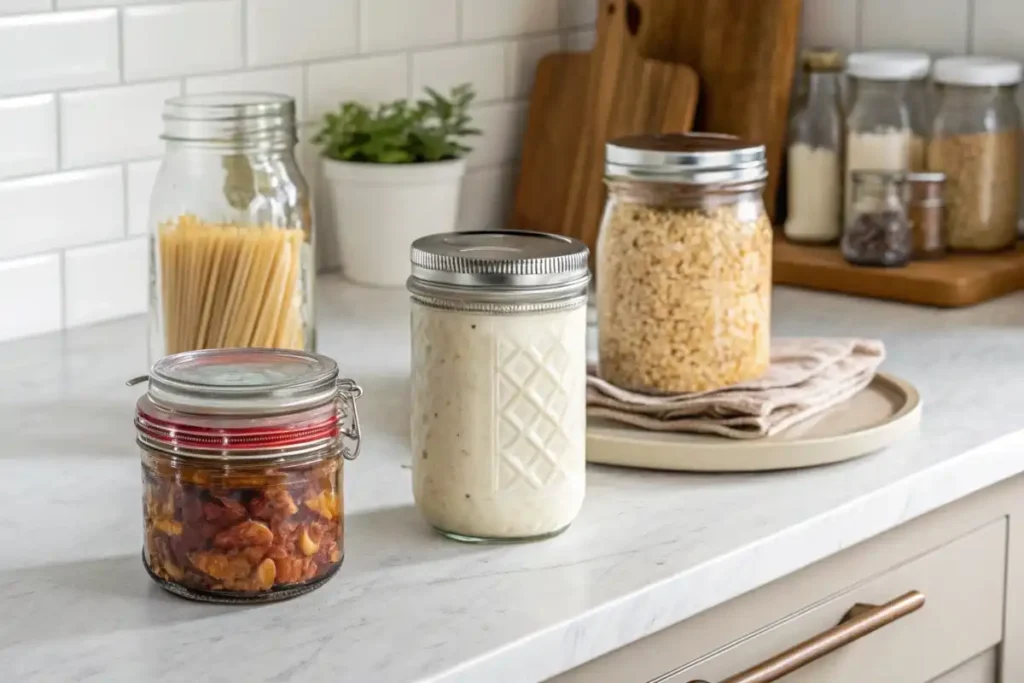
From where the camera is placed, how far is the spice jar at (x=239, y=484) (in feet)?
3.00

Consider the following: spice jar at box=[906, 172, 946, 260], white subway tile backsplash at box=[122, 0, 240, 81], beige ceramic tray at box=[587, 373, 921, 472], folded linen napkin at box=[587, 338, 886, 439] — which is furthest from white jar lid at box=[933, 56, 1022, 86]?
white subway tile backsplash at box=[122, 0, 240, 81]

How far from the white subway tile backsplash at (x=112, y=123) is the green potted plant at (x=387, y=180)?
22cm

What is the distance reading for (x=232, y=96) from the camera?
1.45 meters

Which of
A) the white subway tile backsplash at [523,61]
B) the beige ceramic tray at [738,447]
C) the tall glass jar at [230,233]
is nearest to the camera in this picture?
the beige ceramic tray at [738,447]

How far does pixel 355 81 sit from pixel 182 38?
273 millimetres

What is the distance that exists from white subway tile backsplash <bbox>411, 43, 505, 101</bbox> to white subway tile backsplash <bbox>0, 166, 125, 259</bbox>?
471 mm

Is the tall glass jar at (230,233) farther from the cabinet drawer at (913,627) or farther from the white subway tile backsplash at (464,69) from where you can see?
the white subway tile backsplash at (464,69)

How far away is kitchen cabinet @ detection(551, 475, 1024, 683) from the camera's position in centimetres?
102

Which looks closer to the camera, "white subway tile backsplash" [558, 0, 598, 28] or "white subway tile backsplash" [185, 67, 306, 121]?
"white subway tile backsplash" [185, 67, 306, 121]

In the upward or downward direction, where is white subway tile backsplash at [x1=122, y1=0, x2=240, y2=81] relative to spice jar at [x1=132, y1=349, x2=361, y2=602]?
upward

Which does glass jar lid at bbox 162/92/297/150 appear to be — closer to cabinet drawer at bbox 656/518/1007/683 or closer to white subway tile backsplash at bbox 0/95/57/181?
white subway tile backsplash at bbox 0/95/57/181

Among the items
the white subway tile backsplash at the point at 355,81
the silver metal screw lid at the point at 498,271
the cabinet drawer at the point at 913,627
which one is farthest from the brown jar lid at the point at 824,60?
the silver metal screw lid at the point at 498,271

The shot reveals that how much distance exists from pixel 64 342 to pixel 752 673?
87 cm

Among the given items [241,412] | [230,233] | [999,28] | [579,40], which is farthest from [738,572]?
[579,40]
